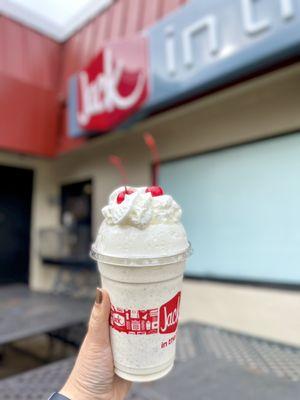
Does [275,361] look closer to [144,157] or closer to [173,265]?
[173,265]

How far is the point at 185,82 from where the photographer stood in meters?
2.16

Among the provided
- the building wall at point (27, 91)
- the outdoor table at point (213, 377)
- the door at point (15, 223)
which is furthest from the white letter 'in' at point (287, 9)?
the door at point (15, 223)

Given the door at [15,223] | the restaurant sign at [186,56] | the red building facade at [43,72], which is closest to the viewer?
the restaurant sign at [186,56]

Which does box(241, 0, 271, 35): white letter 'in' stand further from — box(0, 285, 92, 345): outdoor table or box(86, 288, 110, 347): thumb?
box(0, 285, 92, 345): outdoor table

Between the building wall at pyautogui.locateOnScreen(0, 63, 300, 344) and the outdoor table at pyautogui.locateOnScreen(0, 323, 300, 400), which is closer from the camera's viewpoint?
the outdoor table at pyautogui.locateOnScreen(0, 323, 300, 400)

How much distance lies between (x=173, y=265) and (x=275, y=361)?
1.26 metres

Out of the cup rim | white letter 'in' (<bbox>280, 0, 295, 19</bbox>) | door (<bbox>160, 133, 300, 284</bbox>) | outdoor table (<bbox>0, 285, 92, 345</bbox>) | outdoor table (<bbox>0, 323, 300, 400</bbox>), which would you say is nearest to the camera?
the cup rim

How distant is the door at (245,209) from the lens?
207cm

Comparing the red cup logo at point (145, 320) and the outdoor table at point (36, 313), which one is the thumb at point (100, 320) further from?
the outdoor table at point (36, 313)

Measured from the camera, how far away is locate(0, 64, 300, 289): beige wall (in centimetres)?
215

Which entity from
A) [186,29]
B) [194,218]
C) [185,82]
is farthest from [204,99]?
[194,218]

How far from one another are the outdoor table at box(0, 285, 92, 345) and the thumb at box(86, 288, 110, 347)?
1155mm

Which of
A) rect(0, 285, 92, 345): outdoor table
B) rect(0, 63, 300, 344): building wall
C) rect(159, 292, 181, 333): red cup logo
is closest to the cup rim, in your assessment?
rect(159, 292, 181, 333): red cup logo

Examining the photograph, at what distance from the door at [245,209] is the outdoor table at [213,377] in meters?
0.58
